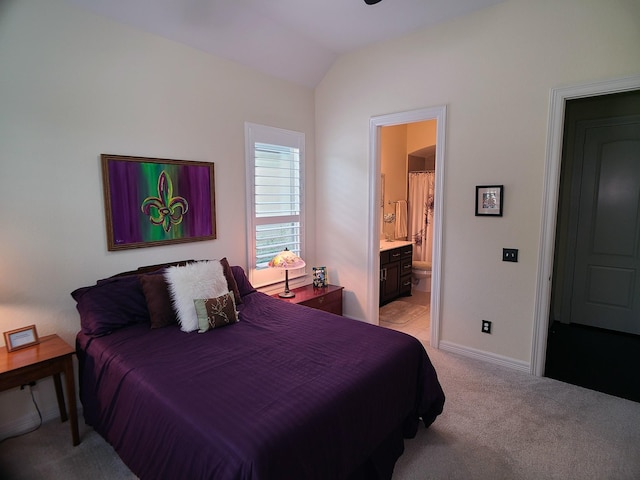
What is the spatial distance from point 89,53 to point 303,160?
2190mm

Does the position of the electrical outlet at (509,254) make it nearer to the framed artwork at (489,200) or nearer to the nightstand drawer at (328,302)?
the framed artwork at (489,200)

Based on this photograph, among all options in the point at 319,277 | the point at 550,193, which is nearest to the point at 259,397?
the point at 319,277

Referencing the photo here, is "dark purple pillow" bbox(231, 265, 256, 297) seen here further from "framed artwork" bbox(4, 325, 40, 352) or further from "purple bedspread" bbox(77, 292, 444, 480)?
"framed artwork" bbox(4, 325, 40, 352)

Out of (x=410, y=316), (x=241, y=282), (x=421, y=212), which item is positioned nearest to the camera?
(x=241, y=282)

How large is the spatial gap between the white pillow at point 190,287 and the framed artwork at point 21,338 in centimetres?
83

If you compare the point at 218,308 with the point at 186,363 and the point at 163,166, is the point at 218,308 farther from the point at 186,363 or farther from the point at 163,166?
the point at 163,166

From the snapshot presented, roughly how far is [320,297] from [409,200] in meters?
2.96

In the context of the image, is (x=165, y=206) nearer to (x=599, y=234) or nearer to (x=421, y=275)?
(x=421, y=275)

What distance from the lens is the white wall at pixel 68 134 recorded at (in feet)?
7.32

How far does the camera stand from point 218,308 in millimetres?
2529

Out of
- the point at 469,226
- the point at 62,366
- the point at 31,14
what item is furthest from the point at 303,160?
the point at 62,366

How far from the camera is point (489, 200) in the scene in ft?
10.2

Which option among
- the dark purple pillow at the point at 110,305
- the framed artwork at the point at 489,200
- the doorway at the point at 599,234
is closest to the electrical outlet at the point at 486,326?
the doorway at the point at 599,234

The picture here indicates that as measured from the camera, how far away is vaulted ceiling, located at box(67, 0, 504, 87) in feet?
8.71
